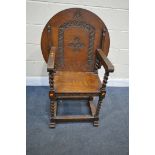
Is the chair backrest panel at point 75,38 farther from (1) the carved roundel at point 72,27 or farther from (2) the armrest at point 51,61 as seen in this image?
(2) the armrest at point 51,61

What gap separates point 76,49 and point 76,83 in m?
0.39

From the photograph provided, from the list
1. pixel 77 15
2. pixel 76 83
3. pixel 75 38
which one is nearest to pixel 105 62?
pixel 76 83

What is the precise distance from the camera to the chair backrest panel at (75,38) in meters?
2.16

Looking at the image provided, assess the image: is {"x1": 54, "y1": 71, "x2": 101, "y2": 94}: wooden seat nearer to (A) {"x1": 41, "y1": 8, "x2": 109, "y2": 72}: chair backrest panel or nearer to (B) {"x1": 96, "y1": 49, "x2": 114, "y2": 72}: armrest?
(A) {"x1": 41, "y1": 8, "x2": 109, "y2": 72}: chair backrest panel

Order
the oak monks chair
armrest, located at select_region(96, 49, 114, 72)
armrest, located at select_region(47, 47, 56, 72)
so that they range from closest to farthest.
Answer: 1. armrest, located at select_region(47, 47, 56, 72)
2. armrest, located at select_region(96, 49, 114, 72)
3. the oak monks chair

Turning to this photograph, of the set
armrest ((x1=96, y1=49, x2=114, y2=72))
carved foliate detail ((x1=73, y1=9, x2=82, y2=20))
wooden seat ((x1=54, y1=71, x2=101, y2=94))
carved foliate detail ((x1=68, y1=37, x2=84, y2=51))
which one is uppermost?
carved foliate detail ((x1=73, y1=9, x2=82, y2=20))

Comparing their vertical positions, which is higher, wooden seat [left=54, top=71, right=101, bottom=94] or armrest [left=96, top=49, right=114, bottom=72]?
armrest [left=96, top=49, right=114, bottom=72]

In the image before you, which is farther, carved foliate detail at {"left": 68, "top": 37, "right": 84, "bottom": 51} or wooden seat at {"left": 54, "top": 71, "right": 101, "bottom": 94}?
carved foliate detail at {"left": 68, "top": 37, "right": 84, "bottom": 51}

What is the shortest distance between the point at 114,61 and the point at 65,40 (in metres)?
0.95

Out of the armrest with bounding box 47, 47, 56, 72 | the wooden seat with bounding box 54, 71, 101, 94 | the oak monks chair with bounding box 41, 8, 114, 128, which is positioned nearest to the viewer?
the armrest with bounding box 47, 47, 56, 72

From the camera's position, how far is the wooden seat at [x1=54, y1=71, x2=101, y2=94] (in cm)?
196

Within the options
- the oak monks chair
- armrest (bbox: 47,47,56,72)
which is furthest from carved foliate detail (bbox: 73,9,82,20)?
armrest (bbox: 47,47,56,72)

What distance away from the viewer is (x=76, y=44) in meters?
2.25

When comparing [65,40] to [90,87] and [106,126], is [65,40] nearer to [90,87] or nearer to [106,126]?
[90,87]
